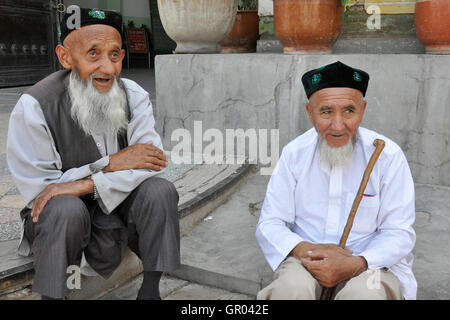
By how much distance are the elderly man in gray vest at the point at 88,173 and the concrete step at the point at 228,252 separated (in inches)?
20.0

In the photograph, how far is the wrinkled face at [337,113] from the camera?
1.90 m

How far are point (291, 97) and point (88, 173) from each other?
2.32 meters

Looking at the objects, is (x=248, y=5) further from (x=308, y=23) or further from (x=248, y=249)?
(x=248, y=249)

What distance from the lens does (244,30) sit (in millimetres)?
5129

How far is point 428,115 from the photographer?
3.52m

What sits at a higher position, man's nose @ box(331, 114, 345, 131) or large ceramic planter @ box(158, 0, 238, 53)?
large ceramic planter @ box(158, 0, 238, 53)

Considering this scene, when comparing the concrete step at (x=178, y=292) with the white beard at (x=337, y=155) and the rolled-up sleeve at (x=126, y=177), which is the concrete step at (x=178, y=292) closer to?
the rolled-up sleeve at (x=126, y=177)

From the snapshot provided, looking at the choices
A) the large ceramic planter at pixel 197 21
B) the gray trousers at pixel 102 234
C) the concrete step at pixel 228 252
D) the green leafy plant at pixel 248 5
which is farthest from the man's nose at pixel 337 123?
the green leafy plant at pixel 248 5

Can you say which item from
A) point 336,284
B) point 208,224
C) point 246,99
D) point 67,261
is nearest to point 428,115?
point 246,99

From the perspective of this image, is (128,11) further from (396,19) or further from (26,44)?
(396,19)

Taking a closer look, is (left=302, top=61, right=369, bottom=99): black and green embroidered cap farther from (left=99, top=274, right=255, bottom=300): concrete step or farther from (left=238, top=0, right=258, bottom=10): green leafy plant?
(left=238, top=0, right=258, bottom=10): green leafy plant

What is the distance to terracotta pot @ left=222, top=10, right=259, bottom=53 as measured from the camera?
5088 millimetres

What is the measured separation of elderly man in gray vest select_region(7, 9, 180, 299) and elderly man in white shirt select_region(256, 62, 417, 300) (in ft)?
1.78

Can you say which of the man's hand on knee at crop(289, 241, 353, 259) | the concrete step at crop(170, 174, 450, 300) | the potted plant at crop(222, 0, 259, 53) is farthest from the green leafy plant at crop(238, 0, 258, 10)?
the man's hand on knee at crop(289, 241, 353, 259)
